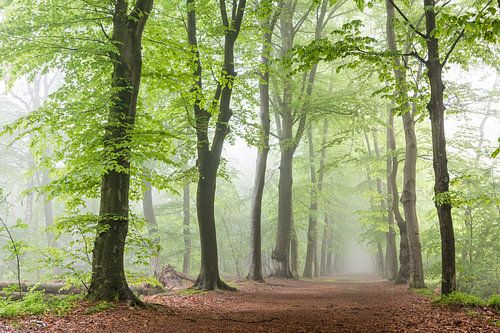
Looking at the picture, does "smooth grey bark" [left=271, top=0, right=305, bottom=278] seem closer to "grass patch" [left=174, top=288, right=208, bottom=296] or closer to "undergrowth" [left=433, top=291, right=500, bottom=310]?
"grass patch" [left=174, top=288, right=208, bottom=296]

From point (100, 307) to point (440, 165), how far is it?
6.98m

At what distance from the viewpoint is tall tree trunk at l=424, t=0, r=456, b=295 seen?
7.77 meters

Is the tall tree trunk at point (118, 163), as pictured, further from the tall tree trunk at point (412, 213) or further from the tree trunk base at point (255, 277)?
the tall tree trunk at point (412, 213)

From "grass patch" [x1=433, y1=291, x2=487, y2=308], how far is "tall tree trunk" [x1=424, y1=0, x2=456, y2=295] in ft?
1.05

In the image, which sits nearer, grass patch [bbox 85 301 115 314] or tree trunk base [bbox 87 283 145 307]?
grass patch [bbox 85 301 115 314]

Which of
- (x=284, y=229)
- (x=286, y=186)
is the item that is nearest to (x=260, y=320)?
(x=284, y=229)

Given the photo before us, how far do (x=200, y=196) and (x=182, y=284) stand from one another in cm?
474

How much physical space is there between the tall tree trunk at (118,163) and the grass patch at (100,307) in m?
0.29

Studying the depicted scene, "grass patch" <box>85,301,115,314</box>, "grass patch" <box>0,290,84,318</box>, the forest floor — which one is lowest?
the forest floor

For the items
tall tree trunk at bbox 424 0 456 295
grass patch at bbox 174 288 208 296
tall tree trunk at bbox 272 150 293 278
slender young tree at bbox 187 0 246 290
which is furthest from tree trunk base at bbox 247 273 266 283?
tall tree trunk at bbox 424 0 456 295

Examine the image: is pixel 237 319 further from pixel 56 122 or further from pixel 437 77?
pixel 437 77

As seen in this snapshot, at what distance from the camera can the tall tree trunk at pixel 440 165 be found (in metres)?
7.77

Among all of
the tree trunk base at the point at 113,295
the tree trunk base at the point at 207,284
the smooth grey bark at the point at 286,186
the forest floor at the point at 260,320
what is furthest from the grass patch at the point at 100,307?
the smooth grey bark at the point at 286,186

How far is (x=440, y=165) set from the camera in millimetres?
7973
